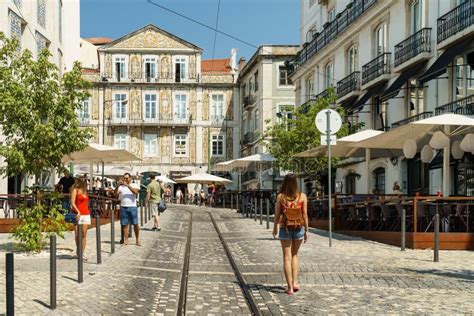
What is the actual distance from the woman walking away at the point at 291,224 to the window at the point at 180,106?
53402 mm

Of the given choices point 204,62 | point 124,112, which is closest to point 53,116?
point 124,112

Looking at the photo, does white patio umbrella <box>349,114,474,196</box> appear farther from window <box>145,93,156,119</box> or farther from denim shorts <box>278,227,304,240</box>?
window <box>145,93,156,119</box>

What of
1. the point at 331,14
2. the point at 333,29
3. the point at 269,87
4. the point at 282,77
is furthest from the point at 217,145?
the point at 333,29

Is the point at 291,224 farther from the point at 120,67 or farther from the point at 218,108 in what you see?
the point at 218,108

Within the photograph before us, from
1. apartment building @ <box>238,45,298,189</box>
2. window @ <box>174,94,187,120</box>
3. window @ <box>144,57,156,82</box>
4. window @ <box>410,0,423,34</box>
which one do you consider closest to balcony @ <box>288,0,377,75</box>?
window @ <box>410,0,423,34</box>

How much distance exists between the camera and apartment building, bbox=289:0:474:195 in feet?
75.4

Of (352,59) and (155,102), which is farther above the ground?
(155,102)

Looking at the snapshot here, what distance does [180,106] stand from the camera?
62.3 metres

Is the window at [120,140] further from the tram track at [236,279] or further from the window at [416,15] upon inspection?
the tram track at [236,279]

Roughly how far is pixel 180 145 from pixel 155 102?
420 cm

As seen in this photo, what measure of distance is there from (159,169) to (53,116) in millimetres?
48656

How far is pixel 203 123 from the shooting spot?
63031 millimetres

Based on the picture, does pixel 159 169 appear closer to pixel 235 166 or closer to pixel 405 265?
pixel 235 166

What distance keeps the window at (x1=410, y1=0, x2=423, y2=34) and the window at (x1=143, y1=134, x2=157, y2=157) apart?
3724 cm
